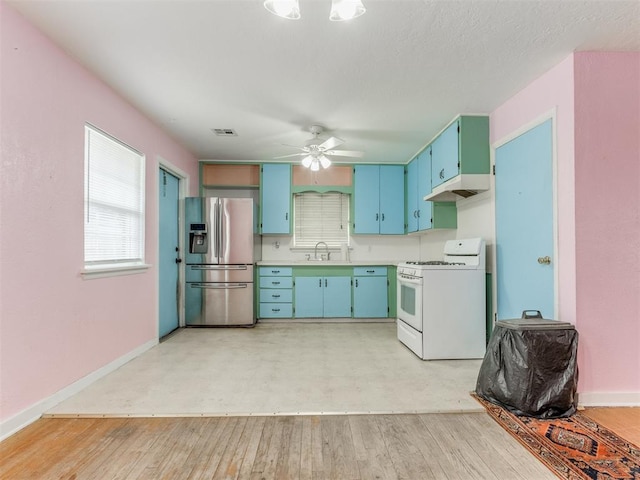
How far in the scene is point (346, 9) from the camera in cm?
153

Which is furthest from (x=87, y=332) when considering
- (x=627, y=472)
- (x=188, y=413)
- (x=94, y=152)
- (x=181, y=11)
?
(x=627, y=472)

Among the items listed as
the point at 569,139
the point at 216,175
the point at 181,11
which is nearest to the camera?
the point at 181,11

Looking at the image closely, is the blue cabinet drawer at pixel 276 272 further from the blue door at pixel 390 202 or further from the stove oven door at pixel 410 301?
the stove oven door at pixel 410 301

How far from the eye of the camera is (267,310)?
189 inches

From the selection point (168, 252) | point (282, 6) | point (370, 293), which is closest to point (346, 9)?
point (282, 6)

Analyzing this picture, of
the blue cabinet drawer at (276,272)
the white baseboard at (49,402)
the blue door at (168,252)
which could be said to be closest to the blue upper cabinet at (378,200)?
the blue cabinet drawer at (276,272)

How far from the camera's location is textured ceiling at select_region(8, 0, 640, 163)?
1.86 meters

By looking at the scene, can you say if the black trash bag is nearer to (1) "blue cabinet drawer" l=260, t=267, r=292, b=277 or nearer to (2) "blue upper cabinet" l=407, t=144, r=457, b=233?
(2) "blue upper cabinet" l=407, t=144, r=457, b=233

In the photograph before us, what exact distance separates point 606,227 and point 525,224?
53cm

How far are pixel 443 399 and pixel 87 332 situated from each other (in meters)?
2.64

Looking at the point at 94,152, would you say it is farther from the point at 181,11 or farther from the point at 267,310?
the point at 267,310

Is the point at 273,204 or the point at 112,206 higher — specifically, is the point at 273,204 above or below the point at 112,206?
above

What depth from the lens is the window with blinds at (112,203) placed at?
2.65 metres

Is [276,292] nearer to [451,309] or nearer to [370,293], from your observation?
[370,293]
